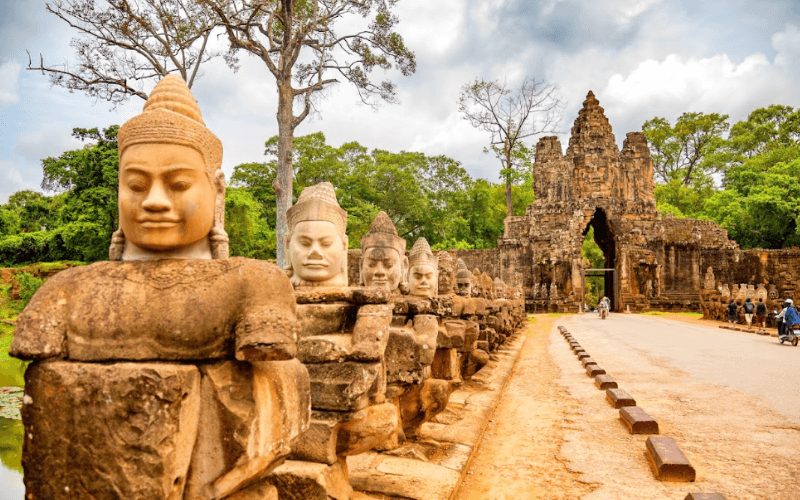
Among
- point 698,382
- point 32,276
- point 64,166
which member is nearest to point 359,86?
point 64,166

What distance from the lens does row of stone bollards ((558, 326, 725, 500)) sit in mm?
3723

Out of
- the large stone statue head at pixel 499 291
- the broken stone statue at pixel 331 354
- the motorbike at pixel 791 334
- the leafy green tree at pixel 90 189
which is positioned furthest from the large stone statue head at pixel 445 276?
the leafy green tree at pixel 90 189

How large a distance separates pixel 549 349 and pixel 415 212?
70.6 feet

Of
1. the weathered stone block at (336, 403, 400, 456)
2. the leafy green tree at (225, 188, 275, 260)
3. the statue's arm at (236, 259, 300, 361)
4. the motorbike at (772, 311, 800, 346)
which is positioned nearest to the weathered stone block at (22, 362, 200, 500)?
the statue's arm at (236, 259, 300, 361)

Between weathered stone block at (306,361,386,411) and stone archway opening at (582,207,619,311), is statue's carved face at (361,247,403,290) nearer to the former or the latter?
weathered stone block at (306,361,386,411)

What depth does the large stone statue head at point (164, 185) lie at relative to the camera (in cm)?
182

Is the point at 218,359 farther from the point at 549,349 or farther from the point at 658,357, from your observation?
the point at 549,349

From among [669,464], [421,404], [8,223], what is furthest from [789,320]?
[8,223]

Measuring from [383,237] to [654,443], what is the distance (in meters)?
2.69

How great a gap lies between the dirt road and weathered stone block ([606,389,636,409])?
10 centimetres

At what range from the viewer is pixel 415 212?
33281mm

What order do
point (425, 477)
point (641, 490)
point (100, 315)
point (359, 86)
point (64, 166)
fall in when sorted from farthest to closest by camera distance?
point (359, 86)
point (64, 166)
point (641, 490)
point (425, 477)
point (100, 315)

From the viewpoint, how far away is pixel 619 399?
5977 millimetres

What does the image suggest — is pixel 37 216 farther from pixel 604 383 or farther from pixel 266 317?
pixel 266 317
